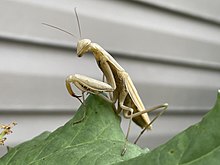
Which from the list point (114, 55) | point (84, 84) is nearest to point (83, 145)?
point (84, 84)

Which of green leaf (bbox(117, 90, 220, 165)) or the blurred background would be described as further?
the blurred background

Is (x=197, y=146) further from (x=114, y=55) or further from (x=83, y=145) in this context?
(x=114, y=55)

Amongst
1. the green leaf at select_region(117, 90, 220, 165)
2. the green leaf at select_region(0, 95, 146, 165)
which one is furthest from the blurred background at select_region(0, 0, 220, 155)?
the green leaf at select_region(117, 90, 220, 165)

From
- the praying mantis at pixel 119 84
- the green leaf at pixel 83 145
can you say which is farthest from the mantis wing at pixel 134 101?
the green leaf at pixel 83 145

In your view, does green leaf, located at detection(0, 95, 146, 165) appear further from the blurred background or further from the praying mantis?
the blurred background

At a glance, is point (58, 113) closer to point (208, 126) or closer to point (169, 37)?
point (169, 37)

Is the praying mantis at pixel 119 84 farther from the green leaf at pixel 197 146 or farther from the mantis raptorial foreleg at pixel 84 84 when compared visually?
the green leaf at pixel 197 146
